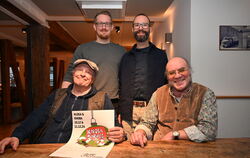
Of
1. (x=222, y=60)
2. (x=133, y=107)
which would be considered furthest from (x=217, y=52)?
(x=133, y=107)

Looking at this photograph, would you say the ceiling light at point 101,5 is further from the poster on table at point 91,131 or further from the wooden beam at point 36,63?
the poster on table at point 91,131

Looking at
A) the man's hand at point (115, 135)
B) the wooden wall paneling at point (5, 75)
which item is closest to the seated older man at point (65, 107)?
the man's hand at point (115, 135)

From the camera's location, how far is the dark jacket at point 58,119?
55.0 inches

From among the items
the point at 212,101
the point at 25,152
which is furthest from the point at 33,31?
the point at 212,101

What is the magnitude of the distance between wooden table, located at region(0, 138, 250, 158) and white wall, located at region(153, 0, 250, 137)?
1.64 metres

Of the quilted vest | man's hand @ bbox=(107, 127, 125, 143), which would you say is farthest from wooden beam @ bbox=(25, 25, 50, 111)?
man's hand @ bbox=(107, 127, 125, 143)

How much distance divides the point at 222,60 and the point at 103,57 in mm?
1771

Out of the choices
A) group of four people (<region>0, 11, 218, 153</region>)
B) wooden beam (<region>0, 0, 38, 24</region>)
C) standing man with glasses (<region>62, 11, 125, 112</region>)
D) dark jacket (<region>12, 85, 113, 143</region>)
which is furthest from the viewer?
wooden beam (<region>0, 0, 38, 24</region>)

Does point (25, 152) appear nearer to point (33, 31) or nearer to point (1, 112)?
point (33, 31)

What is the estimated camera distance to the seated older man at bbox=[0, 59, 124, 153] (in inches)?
55.3

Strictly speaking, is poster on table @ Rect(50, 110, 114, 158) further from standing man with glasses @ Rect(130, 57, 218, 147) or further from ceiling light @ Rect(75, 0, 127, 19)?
ceiling light @ Rect(75, 0, 127, 19)

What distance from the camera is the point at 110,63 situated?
76.3 inches

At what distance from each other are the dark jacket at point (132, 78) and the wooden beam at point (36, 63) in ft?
9.30

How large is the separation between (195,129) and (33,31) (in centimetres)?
408
